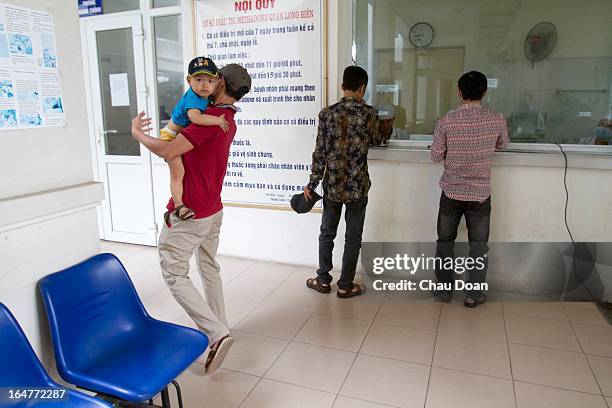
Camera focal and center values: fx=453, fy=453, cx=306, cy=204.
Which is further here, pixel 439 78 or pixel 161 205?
pixel 161 205

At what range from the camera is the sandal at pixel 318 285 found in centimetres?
328

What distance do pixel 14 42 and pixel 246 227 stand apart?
2.57m

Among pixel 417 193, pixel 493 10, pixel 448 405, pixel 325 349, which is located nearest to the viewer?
pixel 448 405

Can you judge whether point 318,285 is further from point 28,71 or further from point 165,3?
point 165,3

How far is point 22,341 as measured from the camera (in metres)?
1.39

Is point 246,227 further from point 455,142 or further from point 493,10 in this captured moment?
point 493,10

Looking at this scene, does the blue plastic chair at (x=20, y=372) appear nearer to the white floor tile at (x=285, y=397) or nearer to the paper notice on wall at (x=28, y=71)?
the paper notice on wall at (x=28, y=71)

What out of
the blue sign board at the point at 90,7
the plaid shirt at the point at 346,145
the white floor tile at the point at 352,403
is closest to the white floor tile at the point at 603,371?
the white floor tile at the point at 352,403

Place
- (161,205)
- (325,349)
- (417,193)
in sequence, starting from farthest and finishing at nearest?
(161,205)
(417,193)
(325,349)

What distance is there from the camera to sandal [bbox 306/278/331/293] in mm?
3279

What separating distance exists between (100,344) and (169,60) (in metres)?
2.97

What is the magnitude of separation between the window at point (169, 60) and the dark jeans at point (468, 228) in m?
2.49

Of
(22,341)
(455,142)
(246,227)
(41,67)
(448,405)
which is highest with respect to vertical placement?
(41,67)

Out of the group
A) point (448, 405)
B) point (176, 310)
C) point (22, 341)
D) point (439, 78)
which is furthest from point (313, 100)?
point (22, 341)
